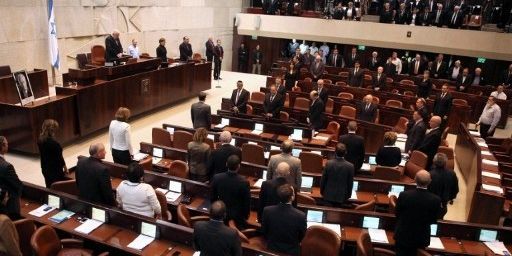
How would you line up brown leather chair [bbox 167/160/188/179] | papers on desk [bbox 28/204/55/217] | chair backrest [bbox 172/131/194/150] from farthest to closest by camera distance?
chair backrest [bbox 172/131/194/150] < brown leather chair [bbox 167/160/188/179] < papers on desk [bbox 28/204/55/217]

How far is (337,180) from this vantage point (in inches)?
213

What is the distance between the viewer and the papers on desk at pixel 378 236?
483cm

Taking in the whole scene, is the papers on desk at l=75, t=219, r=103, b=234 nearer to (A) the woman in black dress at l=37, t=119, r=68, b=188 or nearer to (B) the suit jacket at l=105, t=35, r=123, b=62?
(A) the woman in black dress at l=37, t=119, r=68, b=188

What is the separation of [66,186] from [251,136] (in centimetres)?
389

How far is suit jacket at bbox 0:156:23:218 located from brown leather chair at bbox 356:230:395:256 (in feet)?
12.0

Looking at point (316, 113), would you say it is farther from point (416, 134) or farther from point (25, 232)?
point (25, 232)

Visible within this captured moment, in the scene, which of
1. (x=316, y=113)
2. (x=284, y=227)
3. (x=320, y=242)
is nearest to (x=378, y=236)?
(x=320, y=242)

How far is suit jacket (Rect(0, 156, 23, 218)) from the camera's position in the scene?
4.51 m

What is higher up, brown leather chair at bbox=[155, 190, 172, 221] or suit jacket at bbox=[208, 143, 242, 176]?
suit jacket at bbox=[208, 143, 242, 176]

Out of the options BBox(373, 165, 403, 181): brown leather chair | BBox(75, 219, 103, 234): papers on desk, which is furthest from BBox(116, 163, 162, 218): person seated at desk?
BBox(373, 165, 403, 181): brown leather chair

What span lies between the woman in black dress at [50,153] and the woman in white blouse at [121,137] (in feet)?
2.77

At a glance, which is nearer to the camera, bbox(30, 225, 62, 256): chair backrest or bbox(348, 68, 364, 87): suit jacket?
bbox(30, 225, 62, 256): chair backrest

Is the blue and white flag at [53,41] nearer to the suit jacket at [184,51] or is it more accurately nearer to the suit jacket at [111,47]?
the suit jacket at [111,47]

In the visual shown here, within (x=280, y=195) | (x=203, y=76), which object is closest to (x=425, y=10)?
(x=203, y=76)
